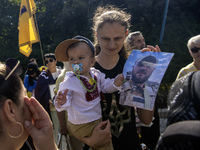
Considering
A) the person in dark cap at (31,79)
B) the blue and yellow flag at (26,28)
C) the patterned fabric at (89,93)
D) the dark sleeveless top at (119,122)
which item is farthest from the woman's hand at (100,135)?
the blue and yellow flag at (26,28)

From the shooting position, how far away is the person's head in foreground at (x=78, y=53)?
6.06 feet

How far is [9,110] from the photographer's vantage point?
3.46 ft

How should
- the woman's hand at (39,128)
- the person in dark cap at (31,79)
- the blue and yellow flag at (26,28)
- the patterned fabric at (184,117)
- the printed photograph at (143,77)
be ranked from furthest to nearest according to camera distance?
the blue and yellow flag at (26,28)
the person in dark cap at (31,79)
the printed photograph at (143,77)
the woman's hand at (39,128)
the patterned fabric at (184,117)

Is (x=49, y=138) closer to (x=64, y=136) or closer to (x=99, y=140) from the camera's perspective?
(x=99, y=140)

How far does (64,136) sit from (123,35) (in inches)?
60.4

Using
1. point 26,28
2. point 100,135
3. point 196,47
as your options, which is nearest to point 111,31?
point 100,135

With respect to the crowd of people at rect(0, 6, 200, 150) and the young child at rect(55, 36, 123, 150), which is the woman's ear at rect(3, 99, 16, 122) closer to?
the crowd of people at rect(0, 6, 200, 150)

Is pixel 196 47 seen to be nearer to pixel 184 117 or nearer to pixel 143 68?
pixel 143 68

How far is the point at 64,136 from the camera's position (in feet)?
7.89

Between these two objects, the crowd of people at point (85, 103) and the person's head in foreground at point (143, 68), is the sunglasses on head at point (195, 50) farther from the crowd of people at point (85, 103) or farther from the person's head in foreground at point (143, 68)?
the person's head in foreground at point (143, 68)

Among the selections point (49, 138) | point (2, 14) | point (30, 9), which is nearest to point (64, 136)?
point (49, 138)

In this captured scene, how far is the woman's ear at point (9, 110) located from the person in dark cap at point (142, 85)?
886 mm

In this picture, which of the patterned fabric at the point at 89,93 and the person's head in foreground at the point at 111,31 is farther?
the person's head in foreground at the point at 111,31

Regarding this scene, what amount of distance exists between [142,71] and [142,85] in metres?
0.12
